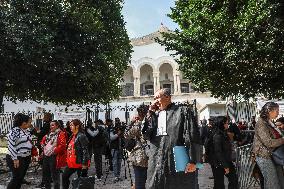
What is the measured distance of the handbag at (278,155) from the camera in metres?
5.68

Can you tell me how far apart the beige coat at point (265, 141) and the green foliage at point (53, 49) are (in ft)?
41.1

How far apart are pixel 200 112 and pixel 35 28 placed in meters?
29.1

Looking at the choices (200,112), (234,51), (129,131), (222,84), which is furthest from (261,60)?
(200,112)

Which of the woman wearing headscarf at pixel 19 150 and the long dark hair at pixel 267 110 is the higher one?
the long dark hair at pixel 267 110

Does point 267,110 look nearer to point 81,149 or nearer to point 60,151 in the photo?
point 81,149

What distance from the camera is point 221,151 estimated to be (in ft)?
24.6

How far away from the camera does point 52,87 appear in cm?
1900

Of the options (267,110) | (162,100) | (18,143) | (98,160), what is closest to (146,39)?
(98,160)

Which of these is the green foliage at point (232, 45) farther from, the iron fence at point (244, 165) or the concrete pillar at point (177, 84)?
the concrete pillar at point (177, 84)

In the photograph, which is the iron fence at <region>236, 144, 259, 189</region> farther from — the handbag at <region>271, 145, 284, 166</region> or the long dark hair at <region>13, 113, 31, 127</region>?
the long dark hair at <region>13, 113, 31, 127</region>

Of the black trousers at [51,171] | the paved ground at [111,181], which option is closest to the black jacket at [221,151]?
the paved ground at [111,181]

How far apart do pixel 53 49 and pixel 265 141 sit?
13065 millimetres

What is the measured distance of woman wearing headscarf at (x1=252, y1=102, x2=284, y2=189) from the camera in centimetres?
566

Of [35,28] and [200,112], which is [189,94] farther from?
[35,28]
